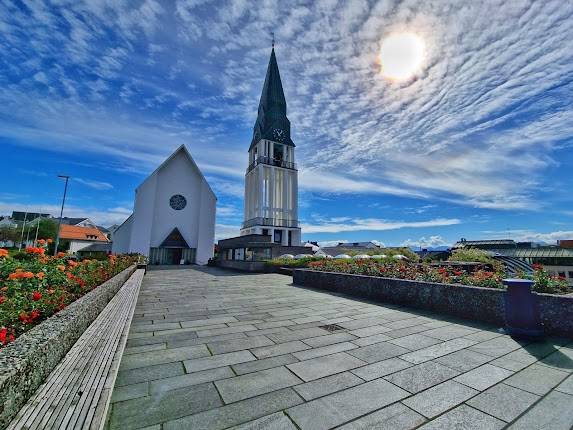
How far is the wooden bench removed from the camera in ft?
6.12

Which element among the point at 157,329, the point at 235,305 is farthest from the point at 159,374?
the point at 235,305

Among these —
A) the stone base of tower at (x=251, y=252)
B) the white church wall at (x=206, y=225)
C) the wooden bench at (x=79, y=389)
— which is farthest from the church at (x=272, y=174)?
the wooden bench at (x=79, y=389)

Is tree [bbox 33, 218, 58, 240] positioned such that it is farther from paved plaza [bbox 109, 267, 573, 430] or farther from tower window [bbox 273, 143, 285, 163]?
paved plaza [bbox 109, 267, 573, 430]

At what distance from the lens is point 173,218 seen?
36.1 metres

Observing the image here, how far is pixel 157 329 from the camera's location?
493cm

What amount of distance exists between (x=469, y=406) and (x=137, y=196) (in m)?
37.3

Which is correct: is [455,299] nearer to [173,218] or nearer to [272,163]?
[173,218]

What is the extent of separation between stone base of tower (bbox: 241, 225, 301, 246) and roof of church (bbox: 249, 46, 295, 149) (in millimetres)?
16559

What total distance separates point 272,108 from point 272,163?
11.5 m

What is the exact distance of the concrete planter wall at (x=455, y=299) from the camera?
14.8 feet

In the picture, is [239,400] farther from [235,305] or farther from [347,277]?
[347,277]

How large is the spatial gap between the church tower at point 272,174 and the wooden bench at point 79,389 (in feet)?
138

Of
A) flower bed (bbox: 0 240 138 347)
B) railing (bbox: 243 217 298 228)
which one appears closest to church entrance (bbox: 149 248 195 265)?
railing (bbox: 243 217 298 228)

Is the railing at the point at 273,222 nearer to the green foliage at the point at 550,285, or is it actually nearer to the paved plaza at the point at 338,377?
the paved plaza at the point at 338,377
